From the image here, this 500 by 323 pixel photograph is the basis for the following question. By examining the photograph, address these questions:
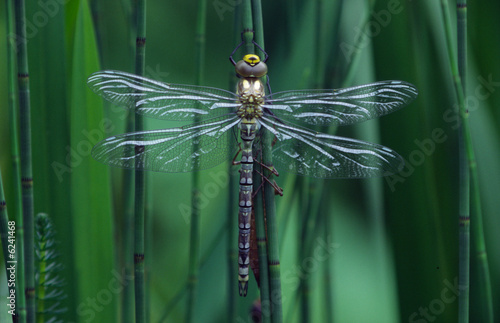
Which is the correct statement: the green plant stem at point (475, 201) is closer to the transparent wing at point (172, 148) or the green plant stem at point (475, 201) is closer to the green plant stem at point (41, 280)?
the transparent wing at point (172, 148)

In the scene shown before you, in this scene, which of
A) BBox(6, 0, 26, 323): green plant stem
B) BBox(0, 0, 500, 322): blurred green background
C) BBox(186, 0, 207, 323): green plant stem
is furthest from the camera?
BBox(0, 0, 500, 322): blurred green background

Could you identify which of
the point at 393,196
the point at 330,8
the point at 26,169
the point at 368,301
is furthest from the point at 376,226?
the point at 26,169

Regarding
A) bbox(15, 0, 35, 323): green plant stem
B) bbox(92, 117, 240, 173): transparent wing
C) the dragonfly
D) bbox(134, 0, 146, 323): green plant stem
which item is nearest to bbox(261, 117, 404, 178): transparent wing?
the dragonfly

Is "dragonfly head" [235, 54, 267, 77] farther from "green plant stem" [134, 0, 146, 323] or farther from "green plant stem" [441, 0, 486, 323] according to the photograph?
"green plant stem" [441, 0, 486, 323]

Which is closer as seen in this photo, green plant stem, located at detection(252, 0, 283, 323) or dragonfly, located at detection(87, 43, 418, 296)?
green plant stem, located at detection(252, 0, 283, 323)

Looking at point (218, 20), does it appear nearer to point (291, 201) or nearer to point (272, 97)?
point (272, 97)

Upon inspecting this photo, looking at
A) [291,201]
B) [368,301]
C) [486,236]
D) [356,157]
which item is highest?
[356,157]

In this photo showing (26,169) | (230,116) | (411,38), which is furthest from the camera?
(411,38)
